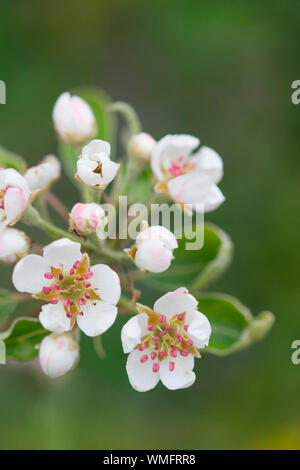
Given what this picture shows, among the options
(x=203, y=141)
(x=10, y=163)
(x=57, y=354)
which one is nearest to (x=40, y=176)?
(x=10, y=163)

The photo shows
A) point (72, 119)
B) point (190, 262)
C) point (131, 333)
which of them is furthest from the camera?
point (190, 262)

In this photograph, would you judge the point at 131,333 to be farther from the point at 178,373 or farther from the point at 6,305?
the point at 6,305

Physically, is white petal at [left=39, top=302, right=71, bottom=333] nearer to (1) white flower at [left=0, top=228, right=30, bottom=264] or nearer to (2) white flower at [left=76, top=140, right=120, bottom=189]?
(1) white flower at [left=0, top=228, right=30, bottom=264]

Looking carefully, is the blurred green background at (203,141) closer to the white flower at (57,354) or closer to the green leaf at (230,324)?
the green leaf at (230,324)

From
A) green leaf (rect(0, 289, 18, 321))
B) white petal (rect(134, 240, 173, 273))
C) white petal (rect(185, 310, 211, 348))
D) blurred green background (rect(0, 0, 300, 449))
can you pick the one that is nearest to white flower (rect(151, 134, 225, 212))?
white petal (rect(134, 240, 173, 273))

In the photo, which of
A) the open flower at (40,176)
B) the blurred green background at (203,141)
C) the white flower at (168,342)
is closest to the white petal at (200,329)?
the white flower at (168,342)

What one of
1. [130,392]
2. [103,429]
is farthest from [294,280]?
[103,429]

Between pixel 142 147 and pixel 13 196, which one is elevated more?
pixel 142 147
